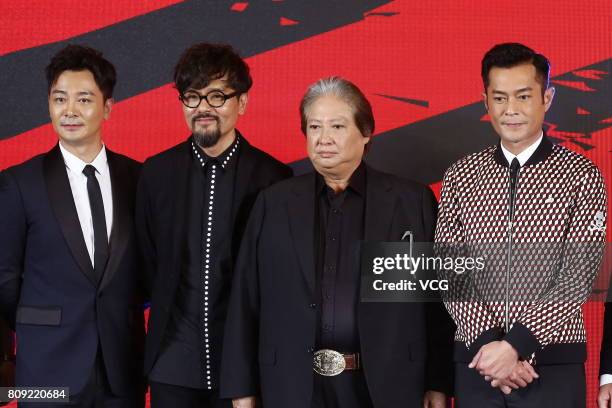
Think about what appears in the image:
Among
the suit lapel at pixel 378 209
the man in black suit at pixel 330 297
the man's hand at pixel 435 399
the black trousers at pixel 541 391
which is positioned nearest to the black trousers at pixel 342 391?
the man in black suit at pixel 330 297

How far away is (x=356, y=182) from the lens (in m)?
3.21

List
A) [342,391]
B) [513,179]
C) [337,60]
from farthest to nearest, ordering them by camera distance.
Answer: [337,60] → [513,179] → [342,391]

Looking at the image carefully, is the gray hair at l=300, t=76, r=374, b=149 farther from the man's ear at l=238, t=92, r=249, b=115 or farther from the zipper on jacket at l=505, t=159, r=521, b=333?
the zipper on jacket at l=505, t=159, r=521, b=333

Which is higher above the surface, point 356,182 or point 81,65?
point 81,65

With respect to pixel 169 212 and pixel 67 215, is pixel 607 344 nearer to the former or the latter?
pixel 169 212

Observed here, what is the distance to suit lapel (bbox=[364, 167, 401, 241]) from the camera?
312 centimetres

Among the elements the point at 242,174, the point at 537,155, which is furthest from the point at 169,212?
the point at 537,155

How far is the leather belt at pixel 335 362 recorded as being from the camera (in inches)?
118

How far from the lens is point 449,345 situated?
3.17 metres

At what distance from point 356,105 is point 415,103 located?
1.12m

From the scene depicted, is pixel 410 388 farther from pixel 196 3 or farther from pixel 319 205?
pixel 196 3

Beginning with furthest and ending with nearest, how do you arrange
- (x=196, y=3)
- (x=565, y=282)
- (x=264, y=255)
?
(x=196, y=3) → (x=264, y=255) → (x=565, y=282)

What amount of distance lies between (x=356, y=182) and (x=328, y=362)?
0.63 meters

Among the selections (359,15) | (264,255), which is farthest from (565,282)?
(359,15)
